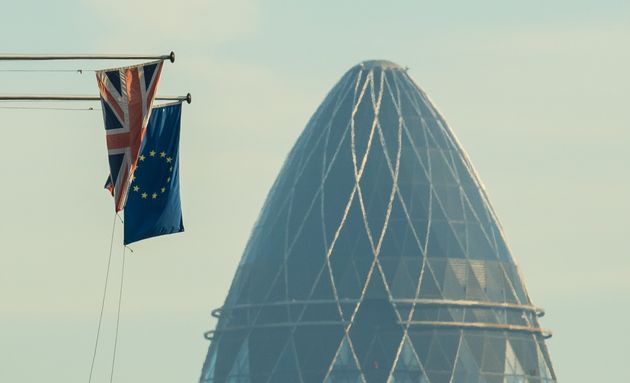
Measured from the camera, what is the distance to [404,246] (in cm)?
19900

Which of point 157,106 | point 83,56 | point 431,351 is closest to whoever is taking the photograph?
point 83,56

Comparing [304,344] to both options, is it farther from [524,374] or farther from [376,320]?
[524,374]

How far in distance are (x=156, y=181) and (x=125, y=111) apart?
3964 millimetres

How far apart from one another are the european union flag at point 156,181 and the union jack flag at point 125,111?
1.25 metres

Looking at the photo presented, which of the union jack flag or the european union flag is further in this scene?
the european union flag

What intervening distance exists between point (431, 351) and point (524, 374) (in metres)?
9.24

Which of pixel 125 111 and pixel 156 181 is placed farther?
pixel 156 181

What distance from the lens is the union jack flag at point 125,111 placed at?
269 feet

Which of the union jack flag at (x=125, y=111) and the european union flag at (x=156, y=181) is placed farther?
the european union flag at (x=156, y=181)

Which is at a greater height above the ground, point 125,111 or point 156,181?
point 125,111

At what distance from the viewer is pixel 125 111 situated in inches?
3250

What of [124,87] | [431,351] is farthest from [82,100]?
[431,351]

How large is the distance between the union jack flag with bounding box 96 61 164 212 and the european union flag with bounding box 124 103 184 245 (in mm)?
1246

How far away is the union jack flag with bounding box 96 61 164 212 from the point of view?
82.1 metres
